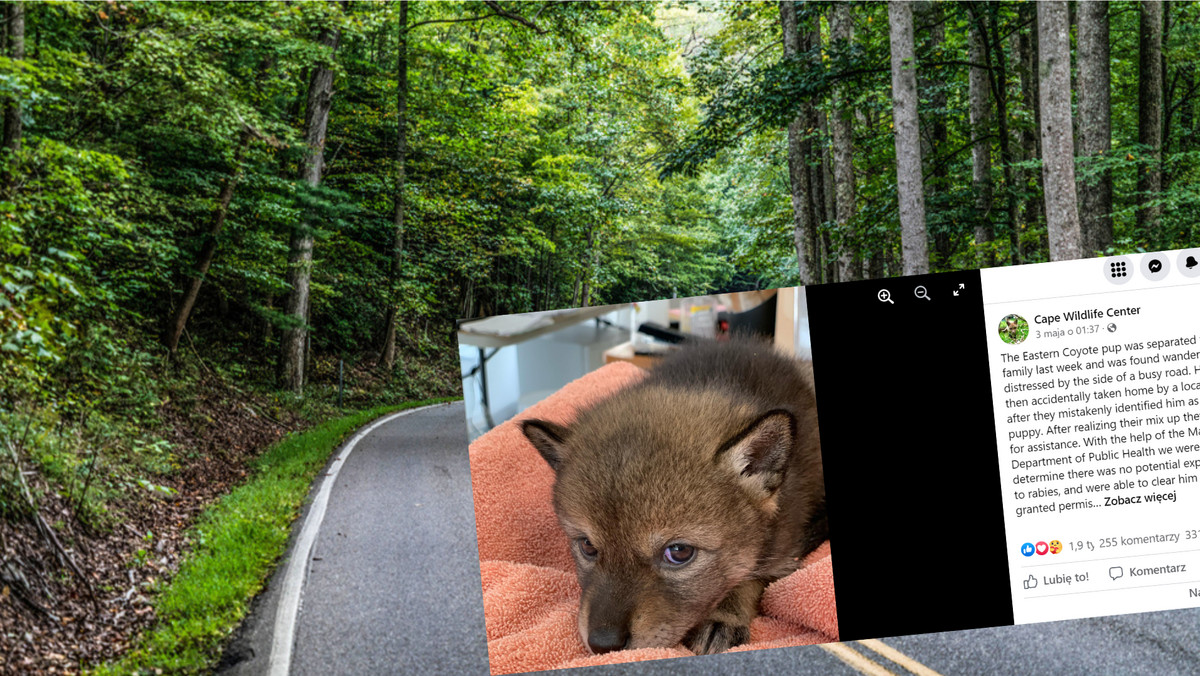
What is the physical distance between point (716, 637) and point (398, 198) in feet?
70.5

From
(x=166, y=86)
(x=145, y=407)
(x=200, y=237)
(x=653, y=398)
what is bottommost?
(x=145, y=407)

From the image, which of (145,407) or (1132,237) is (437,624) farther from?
(1132,237)

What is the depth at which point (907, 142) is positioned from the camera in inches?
448

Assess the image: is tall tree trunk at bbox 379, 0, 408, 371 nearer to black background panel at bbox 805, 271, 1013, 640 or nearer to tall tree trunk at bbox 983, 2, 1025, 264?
tall tree trunk at bbox 983, 2, 1025, 264

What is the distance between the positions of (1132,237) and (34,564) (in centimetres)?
1562

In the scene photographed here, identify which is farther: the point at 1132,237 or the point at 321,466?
the point at 321,466

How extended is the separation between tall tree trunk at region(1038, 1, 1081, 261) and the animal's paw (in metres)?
8.89

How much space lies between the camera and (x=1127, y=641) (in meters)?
7.48

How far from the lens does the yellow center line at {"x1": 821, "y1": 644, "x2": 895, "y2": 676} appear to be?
7.63 meters

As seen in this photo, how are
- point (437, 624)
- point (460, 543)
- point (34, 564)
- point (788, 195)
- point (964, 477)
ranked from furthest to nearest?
1. point (788, 195)
2. point (460, 543)
3. point (437, 624)
4. point (34, 564)
5. point (964, 477)

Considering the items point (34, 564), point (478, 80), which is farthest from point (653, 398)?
point (478, 80)

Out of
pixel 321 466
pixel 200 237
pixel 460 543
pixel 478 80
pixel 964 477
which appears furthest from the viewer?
pixel 478 80
